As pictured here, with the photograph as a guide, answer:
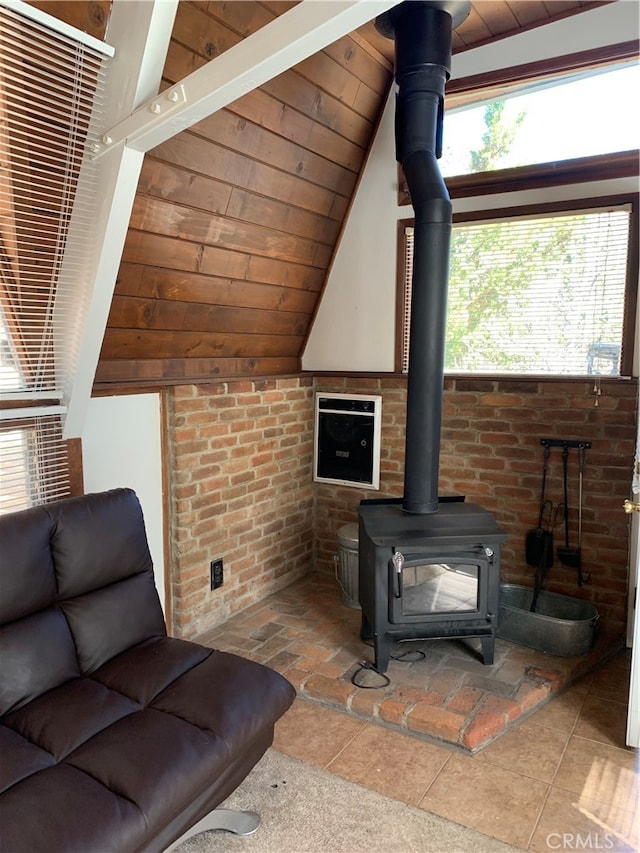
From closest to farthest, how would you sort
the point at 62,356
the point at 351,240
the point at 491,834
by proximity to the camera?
the point at 491,834, the point at 62,356, the point at 351,240

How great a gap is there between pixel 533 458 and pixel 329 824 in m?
1.93

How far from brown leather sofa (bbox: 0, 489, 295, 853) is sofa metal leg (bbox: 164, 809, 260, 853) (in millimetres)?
96

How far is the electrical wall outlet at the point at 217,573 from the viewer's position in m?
3.04

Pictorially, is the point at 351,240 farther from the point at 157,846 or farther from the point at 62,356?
the point at 157,846

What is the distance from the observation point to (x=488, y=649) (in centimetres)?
263

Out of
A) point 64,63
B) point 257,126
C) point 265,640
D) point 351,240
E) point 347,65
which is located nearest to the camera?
point 64,63

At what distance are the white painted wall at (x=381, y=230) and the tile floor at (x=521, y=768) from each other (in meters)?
1.91

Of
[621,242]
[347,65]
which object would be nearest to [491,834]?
[621,242]

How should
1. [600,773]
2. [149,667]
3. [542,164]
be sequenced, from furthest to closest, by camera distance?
[542,164] < [600,773] < [149,667]

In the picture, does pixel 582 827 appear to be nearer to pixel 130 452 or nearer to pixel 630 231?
pixel 130 452

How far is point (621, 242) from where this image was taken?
2758mm

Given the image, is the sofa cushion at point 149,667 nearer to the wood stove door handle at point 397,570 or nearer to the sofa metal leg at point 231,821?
the sofa metal leg at point 231,821

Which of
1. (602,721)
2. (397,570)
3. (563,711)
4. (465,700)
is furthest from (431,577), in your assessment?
(602,721)

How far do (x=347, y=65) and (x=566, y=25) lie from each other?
1.01 meters
